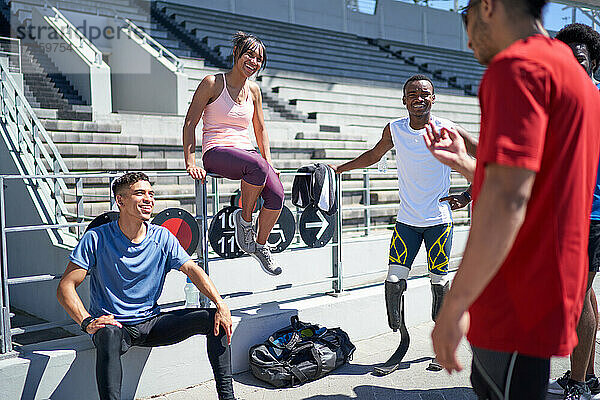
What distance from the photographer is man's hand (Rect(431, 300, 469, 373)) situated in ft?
4.20

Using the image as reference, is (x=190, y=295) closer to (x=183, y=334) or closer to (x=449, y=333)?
(x=183, y=334)

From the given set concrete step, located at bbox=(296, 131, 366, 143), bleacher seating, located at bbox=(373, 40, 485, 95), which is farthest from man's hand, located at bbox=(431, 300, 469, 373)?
bleacher seating, located at bbox=(373, 40, 485, 95)

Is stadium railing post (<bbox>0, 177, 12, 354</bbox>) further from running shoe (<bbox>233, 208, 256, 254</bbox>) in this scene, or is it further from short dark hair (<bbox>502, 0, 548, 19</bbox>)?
short dark hair (<bbox>502, 0, 548, 19</bbox>)

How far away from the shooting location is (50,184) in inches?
220

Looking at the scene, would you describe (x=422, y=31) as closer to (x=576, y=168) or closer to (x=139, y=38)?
(x=139, y=38)

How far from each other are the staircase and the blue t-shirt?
534 centimetres

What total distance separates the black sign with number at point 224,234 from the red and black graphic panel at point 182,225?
12 centimetres

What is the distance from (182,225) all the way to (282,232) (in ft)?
2.79

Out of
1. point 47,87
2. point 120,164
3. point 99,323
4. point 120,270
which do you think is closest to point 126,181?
point 120,270

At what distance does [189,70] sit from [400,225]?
8803 mm

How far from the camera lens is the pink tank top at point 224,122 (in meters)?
3.73

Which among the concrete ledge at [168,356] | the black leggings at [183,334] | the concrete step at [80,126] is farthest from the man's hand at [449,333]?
the concrete step at [80,126]

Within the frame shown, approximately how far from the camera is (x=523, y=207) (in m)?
1.22

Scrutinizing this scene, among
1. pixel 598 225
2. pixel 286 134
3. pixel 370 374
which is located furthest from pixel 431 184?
pixel 286 134
